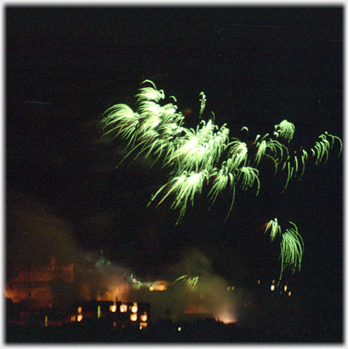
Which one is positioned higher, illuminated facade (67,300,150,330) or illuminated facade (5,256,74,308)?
illuminated facade (5,256,74,308)

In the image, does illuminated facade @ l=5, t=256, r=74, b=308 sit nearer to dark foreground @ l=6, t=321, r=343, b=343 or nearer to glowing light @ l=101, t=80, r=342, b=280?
dark foreground @ l=6, t=321, r=343, b=343

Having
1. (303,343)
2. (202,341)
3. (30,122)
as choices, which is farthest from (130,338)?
(30,122)

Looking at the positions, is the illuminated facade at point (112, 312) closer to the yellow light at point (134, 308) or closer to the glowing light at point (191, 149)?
the yellow light at point (134, 308)

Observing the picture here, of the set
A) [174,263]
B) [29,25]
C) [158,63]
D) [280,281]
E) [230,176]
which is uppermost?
[29,25]

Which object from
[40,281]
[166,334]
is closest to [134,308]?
[166,334]

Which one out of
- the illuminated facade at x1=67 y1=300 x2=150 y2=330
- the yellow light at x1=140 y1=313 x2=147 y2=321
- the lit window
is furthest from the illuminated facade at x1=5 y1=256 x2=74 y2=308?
the yellow light at x1=140 y1=313 x2=147 y2=321

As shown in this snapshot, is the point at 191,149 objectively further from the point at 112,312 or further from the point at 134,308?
the point at 112,312

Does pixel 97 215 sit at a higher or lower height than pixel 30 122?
lower

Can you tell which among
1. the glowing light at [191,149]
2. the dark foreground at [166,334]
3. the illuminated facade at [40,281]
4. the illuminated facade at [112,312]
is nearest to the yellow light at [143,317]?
the illuminated facade at [112,312]

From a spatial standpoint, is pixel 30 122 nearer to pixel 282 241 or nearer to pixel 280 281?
pixel 282 241
